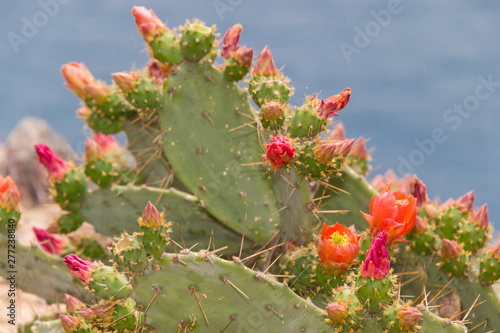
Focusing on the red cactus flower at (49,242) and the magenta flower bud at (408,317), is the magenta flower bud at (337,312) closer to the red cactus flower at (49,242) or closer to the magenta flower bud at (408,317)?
the magenta flower bud at (408,317)

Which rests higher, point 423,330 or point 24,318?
point 423,330

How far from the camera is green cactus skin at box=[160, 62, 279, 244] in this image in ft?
8.48

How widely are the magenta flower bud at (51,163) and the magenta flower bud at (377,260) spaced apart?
151 cm

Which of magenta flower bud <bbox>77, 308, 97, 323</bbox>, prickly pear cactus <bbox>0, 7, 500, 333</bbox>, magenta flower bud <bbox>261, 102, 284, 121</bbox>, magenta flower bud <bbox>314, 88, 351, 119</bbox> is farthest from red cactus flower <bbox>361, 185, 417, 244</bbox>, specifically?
magenta flower bud <bbox>77, 308, 97, 323</bbox>

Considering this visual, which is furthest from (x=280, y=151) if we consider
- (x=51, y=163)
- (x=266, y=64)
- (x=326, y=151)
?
(x=51, y=163)

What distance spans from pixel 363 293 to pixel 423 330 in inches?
10.3

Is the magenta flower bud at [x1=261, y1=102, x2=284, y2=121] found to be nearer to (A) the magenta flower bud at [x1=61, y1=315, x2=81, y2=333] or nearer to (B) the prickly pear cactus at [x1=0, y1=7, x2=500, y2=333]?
(B) the prickly pear cactus at [x1=0, y1=7, x2=500, y2=333]

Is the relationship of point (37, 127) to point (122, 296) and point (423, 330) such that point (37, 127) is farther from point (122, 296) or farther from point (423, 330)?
point (423, 330)

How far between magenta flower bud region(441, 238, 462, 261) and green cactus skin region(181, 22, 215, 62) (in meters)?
1.29

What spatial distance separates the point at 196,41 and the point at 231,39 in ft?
0.63

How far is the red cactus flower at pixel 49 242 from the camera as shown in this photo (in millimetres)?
2812

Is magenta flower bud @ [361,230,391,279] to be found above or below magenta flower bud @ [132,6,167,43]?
below

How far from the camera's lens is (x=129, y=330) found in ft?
6.17


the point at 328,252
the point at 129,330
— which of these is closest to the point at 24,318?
the point at 129,330
